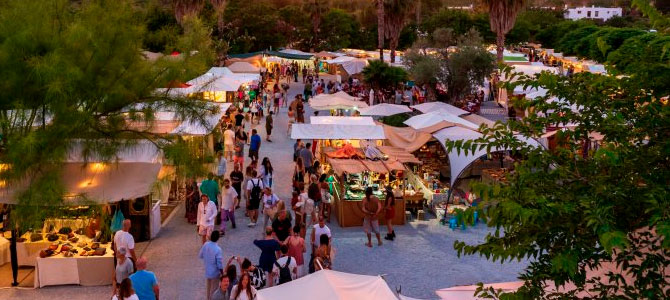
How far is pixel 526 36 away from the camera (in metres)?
78.1

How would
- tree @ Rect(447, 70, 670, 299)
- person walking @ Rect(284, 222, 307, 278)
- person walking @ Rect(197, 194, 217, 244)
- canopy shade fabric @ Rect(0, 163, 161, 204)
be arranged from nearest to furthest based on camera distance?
tree @ Rect(447, 70, 670, 299) → canopy shade fabric @ Rect(0, 163, 161, 204) → person walking @ Rect(284, 222, 307, 278) → person walking @ Rect(197, 194, 217, 244)

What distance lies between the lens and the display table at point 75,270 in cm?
1144

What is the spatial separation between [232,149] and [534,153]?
55.5 ft

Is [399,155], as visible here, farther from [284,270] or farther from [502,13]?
[502,13]

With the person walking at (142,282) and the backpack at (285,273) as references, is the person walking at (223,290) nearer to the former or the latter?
the person walking at (142,282)

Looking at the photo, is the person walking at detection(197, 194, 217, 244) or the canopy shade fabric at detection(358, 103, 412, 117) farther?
the canopy shade fabric at detection(358, 103, 412, 117)

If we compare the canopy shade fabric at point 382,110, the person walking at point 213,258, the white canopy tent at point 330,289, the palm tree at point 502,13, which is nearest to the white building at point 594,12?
the palm tree at point 502,13

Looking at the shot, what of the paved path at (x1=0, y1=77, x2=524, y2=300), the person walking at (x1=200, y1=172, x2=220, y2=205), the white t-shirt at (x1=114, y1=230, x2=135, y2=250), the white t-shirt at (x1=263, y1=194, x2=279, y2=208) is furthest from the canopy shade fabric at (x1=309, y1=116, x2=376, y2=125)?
the white t-shirt at (x1=114, y1=230, x2=135, y2=250)

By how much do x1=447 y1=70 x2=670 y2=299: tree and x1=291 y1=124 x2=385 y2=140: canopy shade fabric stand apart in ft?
41.8

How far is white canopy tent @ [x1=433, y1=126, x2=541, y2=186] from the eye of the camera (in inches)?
658

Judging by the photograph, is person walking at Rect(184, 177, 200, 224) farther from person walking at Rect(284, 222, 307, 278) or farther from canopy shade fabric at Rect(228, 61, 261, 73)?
canopy shade fabric at Rect(228, 61, 261, 73)

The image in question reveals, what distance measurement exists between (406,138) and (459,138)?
2.25m

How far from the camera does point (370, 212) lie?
539 inches


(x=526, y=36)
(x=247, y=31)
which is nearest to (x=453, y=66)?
(x=247, y=31)
